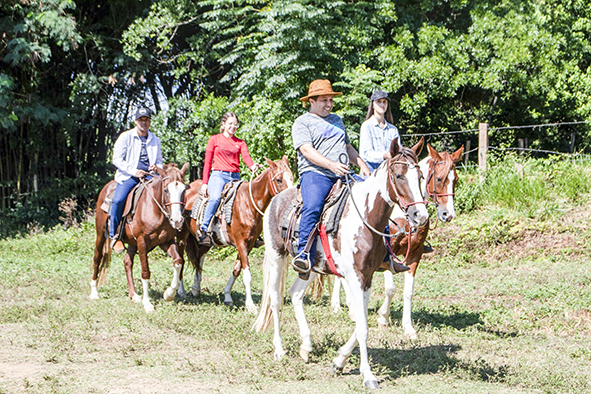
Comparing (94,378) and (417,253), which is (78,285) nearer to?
(94,378)

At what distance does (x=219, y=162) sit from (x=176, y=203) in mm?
1365

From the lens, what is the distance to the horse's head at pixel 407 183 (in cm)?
511

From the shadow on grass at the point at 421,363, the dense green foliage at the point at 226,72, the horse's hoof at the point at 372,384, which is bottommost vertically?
the shadow on grass at the point at 421,363

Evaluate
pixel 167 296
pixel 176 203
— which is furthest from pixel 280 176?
pixel 167 296

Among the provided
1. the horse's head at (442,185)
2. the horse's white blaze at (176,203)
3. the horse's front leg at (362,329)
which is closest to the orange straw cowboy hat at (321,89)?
the horse's head at (442,185)

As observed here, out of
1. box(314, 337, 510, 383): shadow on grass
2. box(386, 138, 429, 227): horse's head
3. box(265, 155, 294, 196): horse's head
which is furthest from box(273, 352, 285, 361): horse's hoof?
box(265, 155, 294, 196): horse's head

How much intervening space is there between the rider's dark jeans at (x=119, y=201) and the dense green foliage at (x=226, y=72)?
6.95 m

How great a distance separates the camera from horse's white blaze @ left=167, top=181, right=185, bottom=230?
866 centimetres

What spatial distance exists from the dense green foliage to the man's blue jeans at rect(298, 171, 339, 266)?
10140 millimetres

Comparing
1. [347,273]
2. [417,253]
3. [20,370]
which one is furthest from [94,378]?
[417,253]

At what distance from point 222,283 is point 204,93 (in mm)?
9489

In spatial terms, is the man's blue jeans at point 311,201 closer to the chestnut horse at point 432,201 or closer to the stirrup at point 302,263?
the stirrup at point 302,263

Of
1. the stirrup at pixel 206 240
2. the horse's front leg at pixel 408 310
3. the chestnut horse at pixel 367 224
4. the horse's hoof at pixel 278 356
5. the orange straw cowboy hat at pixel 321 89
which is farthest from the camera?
the stirrup at pixel 206 240

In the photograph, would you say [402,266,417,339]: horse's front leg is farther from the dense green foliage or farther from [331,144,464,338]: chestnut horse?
the dense green foliage
